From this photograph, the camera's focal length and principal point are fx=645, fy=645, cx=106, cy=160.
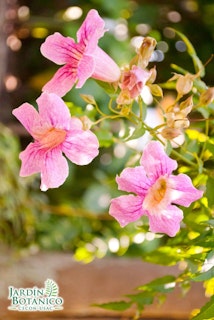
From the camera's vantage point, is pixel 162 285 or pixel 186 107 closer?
pixel 186 107

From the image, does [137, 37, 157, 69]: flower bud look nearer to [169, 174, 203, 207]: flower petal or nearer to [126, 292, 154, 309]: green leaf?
[169, 174, 203, 207]: flower petal

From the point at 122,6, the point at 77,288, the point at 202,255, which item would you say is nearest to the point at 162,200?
the point at 202,255

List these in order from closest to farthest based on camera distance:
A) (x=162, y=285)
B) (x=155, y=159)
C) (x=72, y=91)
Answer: (x=155, y=159) → (x=162, y=285) → (x=72, y=91)

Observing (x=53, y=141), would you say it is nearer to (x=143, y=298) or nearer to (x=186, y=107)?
(x=186, y=107)

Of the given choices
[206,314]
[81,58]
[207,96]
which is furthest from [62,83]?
[206,314]

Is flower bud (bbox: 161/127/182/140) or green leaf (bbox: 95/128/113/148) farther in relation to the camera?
green leaf (bbox: 95/128/113/148)

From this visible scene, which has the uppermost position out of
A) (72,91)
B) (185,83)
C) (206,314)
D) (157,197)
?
(72,91)

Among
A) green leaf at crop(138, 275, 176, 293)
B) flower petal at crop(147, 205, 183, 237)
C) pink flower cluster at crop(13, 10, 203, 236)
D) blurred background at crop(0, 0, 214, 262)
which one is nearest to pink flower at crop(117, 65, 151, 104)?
pink flower cluster at crop(13, 10, 203, 236)
